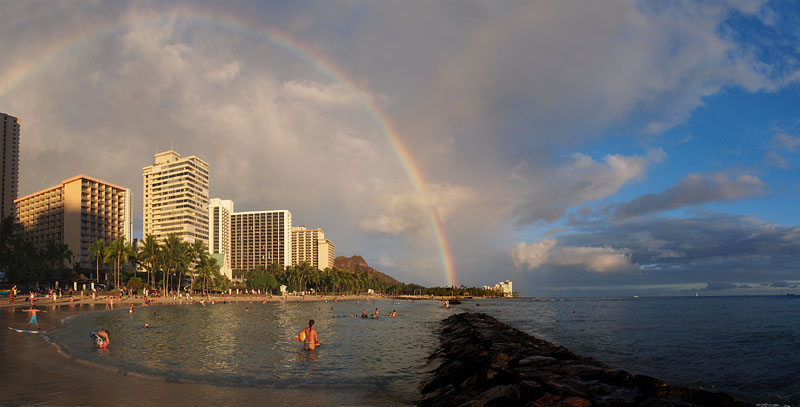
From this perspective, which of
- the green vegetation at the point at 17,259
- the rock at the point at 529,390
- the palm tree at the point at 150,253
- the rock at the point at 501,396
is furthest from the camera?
the palm tree at the point at 150,253

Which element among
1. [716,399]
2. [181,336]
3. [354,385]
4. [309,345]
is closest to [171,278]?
[181,336]

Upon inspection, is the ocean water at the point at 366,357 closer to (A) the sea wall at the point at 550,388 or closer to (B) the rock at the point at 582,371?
(A) the sea wall at the point at 550,388

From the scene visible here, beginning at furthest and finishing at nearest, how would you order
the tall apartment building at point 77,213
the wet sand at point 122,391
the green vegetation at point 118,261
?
the tall apartment building at point 77,213
the green vegetation at point 118,261
the wet sand at point 122,391

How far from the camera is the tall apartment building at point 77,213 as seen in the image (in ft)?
562

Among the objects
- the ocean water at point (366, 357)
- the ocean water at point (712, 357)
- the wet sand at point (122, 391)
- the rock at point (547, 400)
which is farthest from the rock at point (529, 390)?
the ocean water at point (712, 357)

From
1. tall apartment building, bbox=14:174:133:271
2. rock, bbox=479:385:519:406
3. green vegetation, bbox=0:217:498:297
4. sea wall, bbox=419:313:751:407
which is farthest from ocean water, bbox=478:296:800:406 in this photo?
tall apartment building, bbox=14:174:133:271

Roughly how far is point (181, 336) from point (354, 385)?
975 inches

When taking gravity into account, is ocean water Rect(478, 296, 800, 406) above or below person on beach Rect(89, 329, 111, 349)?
below

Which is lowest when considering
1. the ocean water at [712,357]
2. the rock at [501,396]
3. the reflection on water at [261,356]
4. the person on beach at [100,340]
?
the ocean water at [712,357]

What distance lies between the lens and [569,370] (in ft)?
59.5

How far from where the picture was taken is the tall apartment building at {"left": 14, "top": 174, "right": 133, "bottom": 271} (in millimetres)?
171375

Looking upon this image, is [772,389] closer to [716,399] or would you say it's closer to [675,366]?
[675,366]

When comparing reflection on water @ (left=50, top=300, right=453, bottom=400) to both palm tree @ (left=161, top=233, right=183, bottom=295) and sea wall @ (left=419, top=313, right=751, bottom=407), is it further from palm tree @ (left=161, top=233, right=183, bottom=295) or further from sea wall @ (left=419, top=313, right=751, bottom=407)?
palm tree @ (left=161, top=233, right=183, bottom=295)

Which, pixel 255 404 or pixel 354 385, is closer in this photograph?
pixel 255 404
